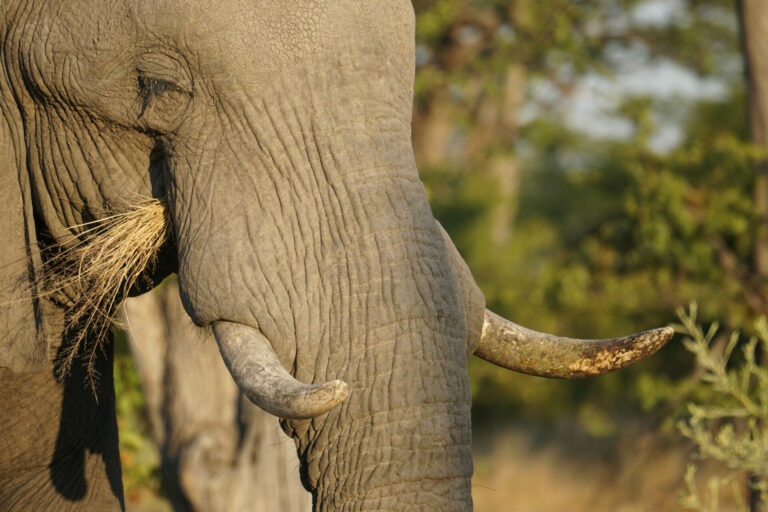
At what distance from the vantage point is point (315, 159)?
231cm

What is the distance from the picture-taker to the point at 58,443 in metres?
3.19

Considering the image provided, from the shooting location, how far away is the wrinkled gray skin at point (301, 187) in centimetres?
216

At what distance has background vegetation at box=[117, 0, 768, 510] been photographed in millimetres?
6703

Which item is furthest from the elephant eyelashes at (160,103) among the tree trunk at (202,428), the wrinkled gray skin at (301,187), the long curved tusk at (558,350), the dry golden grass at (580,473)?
the dry golden grass at (580,473)

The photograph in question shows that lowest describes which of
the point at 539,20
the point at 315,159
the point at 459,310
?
the point at 539,20

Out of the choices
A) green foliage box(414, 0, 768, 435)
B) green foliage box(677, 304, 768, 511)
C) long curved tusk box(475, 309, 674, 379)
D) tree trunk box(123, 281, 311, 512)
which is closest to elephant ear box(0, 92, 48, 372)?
long curved tusk box(475, 309, 674, 379)

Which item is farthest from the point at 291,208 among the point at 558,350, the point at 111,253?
the point at 558,350

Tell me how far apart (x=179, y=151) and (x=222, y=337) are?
1.49 ft

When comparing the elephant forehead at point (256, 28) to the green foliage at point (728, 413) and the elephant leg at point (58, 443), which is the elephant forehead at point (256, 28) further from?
the green foliage at point (728, 413)

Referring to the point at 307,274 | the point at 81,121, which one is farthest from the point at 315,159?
the point at 81,121

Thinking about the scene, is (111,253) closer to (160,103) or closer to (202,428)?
(160,103)

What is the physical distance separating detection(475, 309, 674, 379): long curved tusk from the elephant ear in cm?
110

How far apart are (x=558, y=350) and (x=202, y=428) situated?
3.32 m

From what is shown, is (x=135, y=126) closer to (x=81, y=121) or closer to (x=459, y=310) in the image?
(x=81, y=121)
